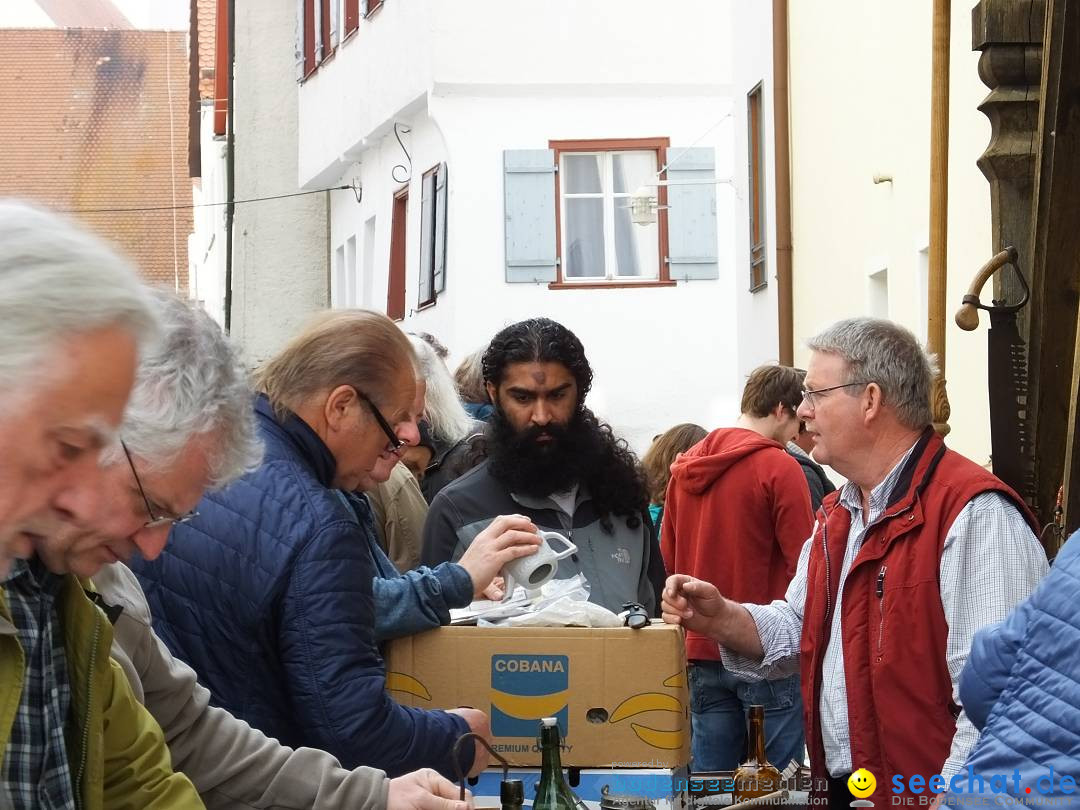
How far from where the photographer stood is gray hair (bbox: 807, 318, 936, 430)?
395cm

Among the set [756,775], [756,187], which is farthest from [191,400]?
[756,187]

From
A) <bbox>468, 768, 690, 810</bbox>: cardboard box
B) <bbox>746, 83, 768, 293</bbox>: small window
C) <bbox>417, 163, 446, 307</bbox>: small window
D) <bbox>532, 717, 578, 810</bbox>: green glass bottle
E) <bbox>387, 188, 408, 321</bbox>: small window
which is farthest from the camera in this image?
<bbox>387, 188, 408, 321</bbox>: small window

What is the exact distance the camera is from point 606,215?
16.7 meters

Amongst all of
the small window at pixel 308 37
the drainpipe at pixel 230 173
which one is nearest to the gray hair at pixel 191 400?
the small window at pixel 308 37

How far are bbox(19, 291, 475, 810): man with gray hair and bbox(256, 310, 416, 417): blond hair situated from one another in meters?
0.67

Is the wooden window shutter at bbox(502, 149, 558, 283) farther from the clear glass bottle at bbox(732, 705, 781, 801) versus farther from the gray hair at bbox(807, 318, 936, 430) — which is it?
the clear glass bottle at bbox(732, 705, 781, 801)

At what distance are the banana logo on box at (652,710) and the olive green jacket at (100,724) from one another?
3.22ft

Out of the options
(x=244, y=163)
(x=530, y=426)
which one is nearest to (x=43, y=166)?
(x=244, y=163)

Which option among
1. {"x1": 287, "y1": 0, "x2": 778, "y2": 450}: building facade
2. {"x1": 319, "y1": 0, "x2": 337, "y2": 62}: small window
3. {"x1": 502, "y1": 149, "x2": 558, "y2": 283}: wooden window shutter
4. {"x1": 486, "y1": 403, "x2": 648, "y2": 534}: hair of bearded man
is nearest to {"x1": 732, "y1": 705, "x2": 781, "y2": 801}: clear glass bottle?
{"x1": 486, "y1": 403, "x2": 648, "y2": 534}: hair of bearded man

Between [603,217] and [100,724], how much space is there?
48.0 ft

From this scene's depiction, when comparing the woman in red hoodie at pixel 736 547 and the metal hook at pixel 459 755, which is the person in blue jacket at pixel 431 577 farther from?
the woman in red hoodie at pixel 736 547

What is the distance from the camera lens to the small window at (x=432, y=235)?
659 inches

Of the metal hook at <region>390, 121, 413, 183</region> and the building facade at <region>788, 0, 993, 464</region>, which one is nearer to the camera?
the building facade at <region>788, 0, 993, 464</region>

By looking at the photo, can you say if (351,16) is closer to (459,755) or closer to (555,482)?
(555,482)
